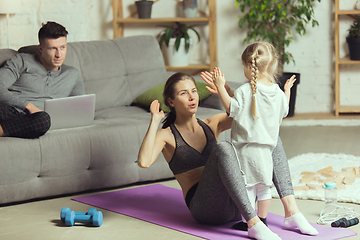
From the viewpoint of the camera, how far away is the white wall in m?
4.61

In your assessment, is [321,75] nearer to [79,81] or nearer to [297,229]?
[79,81]

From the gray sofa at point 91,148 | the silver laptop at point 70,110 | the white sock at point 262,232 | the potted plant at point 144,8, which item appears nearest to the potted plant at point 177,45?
the potted plant at point 144,8

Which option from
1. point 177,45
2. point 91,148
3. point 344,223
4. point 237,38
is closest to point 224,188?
point 344,223

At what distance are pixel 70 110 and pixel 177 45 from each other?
7.02ft

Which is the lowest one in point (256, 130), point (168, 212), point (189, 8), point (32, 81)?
point (168, 212)

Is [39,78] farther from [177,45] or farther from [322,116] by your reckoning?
[322,116]

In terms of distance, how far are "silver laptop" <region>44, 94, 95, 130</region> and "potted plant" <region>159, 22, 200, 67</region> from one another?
2.02 metres

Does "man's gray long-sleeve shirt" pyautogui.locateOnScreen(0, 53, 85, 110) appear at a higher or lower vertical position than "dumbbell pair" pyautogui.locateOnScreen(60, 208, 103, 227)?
higher

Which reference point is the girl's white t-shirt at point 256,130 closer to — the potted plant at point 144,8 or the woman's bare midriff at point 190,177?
the woman's bare midriff at point 190,177

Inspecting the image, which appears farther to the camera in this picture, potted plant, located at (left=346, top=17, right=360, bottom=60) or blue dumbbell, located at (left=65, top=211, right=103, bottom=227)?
potted plant, located at (left=346, top=17, right=360, bottom=60)

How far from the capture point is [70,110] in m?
2.60

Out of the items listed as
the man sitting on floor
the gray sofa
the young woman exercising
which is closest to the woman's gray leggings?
the young woman exercising

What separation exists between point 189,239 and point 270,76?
73 cm

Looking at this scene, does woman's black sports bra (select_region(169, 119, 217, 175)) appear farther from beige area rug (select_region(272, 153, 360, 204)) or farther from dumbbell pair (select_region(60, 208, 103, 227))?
beige area rug (select_region(272, 153, 360, 204))
